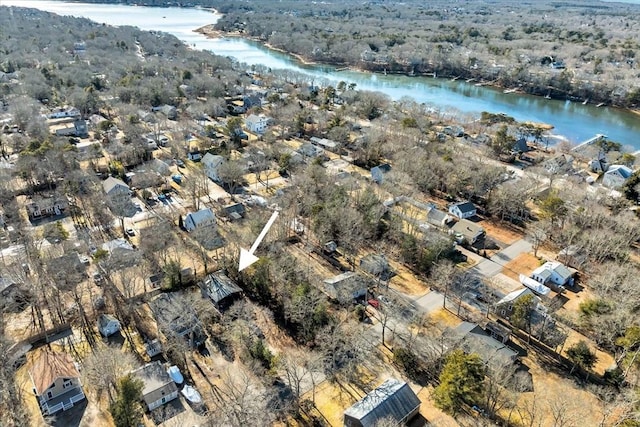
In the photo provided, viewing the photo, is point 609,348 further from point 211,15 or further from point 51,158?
point 211,15

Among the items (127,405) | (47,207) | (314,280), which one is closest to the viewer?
(127,405)

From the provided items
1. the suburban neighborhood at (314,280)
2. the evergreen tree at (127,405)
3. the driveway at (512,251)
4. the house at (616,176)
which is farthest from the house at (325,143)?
the evergreen tree at (127,405)

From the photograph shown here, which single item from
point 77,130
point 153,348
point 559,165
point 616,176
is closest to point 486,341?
point 153,348

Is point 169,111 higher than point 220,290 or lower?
higher

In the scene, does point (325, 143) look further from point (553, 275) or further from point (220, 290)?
point (553, 275)

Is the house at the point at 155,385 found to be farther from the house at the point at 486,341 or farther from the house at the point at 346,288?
the house at the point at 486,341

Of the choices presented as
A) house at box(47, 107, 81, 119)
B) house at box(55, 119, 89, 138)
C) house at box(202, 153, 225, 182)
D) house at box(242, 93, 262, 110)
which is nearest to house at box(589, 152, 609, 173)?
house at box(202, 153, 225, 182)
